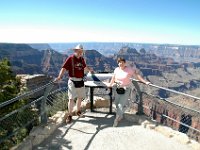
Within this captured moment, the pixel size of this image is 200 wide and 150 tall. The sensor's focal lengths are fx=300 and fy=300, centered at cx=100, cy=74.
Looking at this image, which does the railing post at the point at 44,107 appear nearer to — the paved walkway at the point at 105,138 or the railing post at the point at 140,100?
the paved walkway at the point at 105,138

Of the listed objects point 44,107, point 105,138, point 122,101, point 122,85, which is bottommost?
point 105,138

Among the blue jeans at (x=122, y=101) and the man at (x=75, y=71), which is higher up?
the man at (x=75, y=71)

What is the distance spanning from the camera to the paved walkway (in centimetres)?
697

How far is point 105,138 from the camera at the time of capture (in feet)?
24.4

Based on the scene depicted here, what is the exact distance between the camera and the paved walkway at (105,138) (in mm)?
6973

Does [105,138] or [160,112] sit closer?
[105,138]

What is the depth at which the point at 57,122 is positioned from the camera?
27.1ft

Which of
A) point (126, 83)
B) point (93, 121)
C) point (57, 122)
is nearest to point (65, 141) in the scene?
point (57, 122)

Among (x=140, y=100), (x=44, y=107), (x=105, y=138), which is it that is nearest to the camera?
(x=105, y=138)

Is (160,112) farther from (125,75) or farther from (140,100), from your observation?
(125,75)

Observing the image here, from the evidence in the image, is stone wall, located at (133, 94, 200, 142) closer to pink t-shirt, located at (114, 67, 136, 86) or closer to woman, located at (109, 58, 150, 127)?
woman, located at (109, 58, 150, 127)

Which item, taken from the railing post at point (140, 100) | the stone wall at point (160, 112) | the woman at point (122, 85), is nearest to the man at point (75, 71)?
the woman at point (122, 85)

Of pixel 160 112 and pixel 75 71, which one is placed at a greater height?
pixel 75 71

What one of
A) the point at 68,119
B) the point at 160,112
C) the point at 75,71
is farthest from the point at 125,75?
the point at 68,119
